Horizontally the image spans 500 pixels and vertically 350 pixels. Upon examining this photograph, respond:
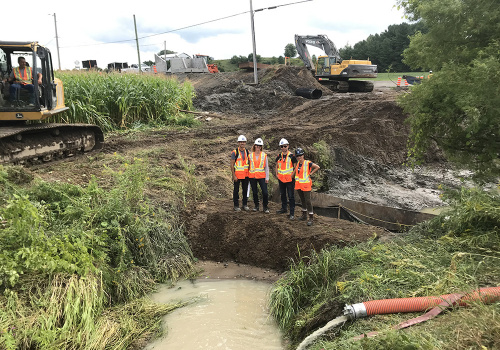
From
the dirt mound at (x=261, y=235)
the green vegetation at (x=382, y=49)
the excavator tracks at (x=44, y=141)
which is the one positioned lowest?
the dirt mound at (x=261, y=235)

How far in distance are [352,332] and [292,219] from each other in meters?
4.00

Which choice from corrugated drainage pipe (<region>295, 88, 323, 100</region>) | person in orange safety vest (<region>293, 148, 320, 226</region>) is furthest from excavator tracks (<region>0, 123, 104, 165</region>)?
corrugated drainage pipe (<region>295, 88, 323, 100</region>)

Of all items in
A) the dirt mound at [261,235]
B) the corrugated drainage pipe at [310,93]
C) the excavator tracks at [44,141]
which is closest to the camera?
the dirt mound at [261,235]

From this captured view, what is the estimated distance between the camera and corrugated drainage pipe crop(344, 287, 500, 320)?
3.72 metres

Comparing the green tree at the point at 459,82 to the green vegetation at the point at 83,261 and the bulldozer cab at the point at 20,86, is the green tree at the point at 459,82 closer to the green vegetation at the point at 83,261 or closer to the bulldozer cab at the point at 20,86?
the green vegetation at the point at 83,261

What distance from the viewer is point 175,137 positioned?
549 inches

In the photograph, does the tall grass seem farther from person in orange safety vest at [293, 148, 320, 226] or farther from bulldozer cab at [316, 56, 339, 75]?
bulldozer cab at [316, 56, 339, 75]

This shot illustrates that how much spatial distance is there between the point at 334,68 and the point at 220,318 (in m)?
23.4

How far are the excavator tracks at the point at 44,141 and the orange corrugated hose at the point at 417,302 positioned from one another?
8.07 m

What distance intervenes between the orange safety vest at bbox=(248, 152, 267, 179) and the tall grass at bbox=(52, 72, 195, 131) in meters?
8.17

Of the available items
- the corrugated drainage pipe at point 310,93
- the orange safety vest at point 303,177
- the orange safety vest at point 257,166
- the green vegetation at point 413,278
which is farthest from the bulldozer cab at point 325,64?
the green vegetation at point 413,278

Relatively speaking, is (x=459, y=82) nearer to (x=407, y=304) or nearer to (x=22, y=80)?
(x=407, y=304)

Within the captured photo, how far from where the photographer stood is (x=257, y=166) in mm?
7941

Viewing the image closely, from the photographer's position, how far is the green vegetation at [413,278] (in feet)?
11.0
